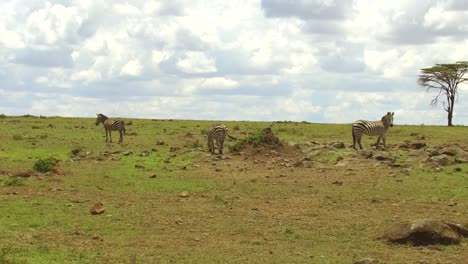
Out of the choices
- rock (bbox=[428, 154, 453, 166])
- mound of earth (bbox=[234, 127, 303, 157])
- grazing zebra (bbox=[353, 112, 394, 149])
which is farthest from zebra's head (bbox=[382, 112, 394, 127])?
rock (bbox=[428, 154, 453, 166])

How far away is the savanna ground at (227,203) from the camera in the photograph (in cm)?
1225

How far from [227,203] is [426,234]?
6610 millimetres

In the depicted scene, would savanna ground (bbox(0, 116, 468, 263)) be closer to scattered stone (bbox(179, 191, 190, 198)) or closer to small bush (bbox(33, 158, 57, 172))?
scattered stone (bbox(179, 191, 190, 198))

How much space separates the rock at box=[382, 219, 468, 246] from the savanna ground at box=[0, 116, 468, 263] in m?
0.22

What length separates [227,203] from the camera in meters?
17.8

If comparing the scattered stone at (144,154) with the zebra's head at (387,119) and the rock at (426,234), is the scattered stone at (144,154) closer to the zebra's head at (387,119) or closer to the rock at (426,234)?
the zebra's head at (387,119)

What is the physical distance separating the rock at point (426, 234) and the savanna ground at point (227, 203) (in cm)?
22

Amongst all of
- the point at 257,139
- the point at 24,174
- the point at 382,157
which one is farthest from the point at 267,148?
the point at 24,174

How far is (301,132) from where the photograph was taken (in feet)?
154

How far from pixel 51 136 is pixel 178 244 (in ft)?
95.8

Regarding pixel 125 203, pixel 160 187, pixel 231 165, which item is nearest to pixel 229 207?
pixel 125 203

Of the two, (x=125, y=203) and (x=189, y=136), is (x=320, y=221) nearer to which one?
(x=125, y=203)

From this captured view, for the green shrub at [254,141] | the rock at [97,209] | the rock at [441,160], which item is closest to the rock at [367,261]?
→ the rock at [97,209]

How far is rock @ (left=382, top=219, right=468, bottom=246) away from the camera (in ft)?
40.9
